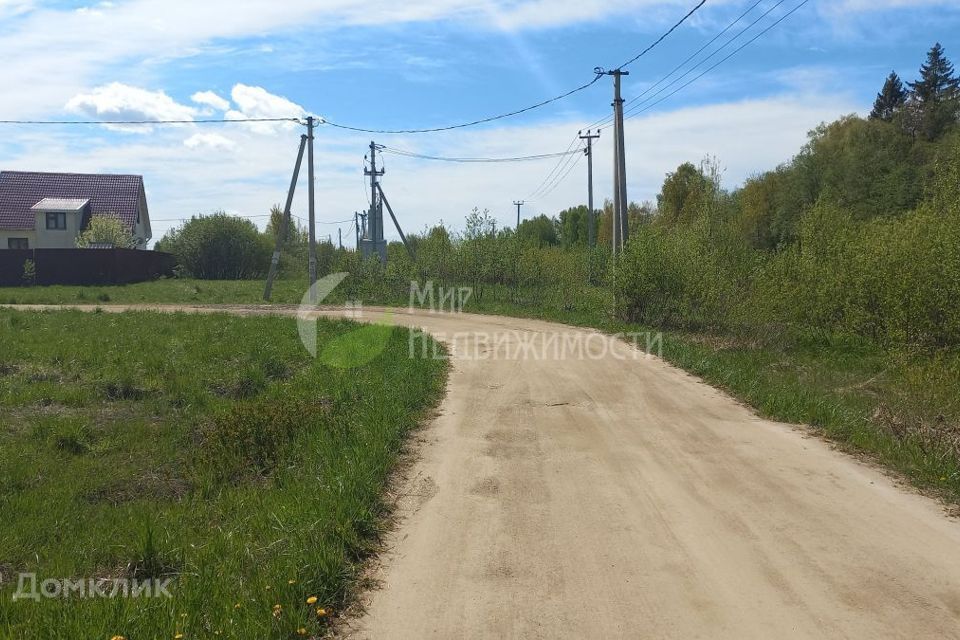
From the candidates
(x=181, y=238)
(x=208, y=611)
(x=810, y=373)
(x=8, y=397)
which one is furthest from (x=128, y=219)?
(x=208, y=611)

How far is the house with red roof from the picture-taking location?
47656 mm

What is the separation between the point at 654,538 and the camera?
5020mm

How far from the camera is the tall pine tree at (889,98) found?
2034 inches

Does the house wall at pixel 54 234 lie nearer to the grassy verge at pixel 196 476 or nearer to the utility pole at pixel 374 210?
the utility pole at pixel 374 210

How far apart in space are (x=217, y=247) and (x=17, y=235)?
13.7m

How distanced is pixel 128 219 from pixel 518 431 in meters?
49.9

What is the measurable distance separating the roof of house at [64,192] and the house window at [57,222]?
1.20 metres
